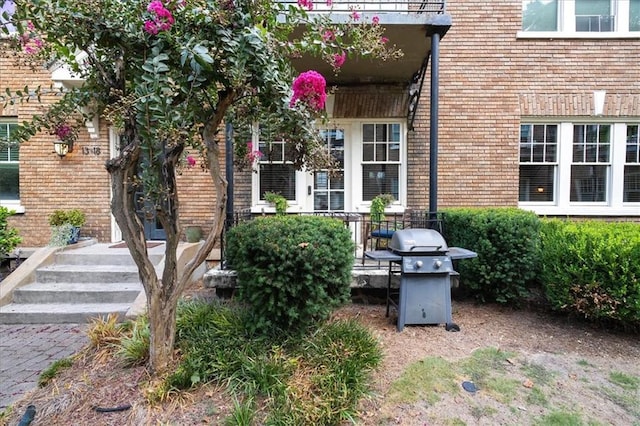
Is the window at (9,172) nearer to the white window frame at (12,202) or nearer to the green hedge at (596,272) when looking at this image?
the white window frame at (12,202)

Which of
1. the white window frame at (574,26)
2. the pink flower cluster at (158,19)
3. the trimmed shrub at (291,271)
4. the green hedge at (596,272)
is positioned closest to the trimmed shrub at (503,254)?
the green hedge at (596,272)

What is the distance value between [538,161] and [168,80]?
7000 mm

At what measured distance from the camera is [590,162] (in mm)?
7090

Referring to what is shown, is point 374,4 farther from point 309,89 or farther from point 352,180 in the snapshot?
point 309,89

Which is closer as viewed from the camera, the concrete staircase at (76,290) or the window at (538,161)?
the concrete staircase at (76,290)

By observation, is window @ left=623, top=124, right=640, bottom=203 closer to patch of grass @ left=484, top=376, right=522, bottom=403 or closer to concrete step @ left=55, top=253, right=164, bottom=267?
patch of grass @ left=484, top=376, right=522, bottom=403

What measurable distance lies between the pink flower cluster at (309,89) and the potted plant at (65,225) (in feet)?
17.3

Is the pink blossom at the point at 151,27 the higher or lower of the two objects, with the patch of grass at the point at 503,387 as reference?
higher

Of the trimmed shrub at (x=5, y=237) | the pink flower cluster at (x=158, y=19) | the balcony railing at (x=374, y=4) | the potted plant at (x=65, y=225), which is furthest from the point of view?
the potted plant at (x=65, y=225)

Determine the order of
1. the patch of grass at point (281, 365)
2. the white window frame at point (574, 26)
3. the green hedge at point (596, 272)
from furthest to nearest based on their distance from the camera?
the white window frame at point (574, 26), the green hedge at point (596, 272), the patch of grass at point (281, 365)

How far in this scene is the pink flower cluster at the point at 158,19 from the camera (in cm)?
230

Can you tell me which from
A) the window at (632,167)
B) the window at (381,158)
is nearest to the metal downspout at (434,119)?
the window at (381,158)

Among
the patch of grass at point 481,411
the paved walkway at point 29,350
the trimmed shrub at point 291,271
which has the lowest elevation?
the paved walkway at point 29,350

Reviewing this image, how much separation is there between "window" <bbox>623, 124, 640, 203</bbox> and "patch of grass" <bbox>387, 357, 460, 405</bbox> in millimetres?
6419
